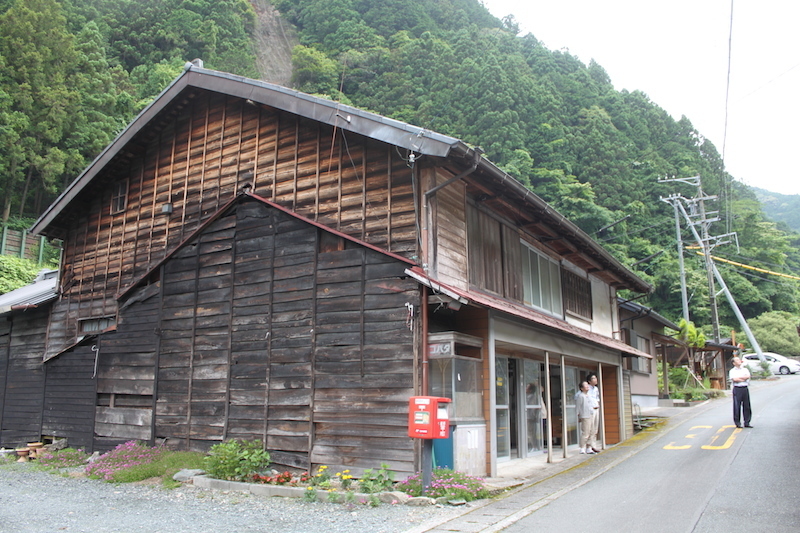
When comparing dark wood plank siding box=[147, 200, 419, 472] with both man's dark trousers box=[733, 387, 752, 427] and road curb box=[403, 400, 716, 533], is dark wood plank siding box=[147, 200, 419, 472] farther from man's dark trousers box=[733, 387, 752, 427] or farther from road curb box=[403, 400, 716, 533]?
man's dark trousers box=[733, 387, 752, 427]

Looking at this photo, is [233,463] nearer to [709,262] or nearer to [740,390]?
[740,390]

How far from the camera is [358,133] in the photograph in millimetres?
10125

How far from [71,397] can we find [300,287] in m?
6.52

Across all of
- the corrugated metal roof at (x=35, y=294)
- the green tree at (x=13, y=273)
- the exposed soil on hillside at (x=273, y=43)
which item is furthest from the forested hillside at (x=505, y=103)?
the corrugated metal roof at (x=35, y=294)

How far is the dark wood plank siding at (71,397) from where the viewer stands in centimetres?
1314

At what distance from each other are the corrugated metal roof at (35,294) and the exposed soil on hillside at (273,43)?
49.4m

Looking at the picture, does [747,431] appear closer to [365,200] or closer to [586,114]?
[365,200]

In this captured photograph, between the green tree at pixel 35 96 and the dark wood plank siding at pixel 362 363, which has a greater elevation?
the green tree at pixel 35 96

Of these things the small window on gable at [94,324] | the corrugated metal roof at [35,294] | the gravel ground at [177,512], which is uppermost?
the corrugated metal roof at [35,294]

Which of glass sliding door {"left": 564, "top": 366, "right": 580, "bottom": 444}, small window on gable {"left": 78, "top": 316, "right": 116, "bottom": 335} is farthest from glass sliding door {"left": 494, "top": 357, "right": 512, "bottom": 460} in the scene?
small window on gable {"left": 78, "top": 316, "right": 116, "bottom": 335}

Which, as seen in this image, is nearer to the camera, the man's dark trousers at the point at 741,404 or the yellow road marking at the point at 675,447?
the yellow road marking at the point at 675,447

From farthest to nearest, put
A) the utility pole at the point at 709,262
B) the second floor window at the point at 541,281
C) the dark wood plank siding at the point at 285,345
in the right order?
the utility pole at the point at 709,262 → the second floor window at the point at 541,281 → the dark wood plank siding at the point at 285,345

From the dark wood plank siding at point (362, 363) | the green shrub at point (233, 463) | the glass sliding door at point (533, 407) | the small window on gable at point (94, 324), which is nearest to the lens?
the dark wood plank siding at point (362, 363)

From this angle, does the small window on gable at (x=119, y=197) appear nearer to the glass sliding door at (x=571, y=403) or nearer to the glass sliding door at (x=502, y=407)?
the glass sliding door at (x=502, y=407)
